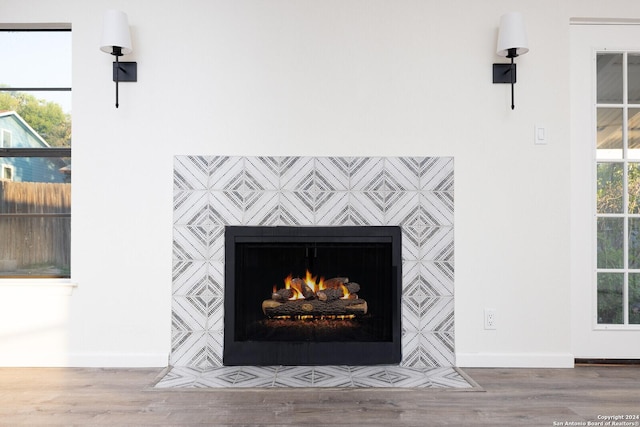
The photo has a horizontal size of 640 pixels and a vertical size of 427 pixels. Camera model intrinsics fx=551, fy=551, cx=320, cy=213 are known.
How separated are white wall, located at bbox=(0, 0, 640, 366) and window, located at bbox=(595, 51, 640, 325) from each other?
10.0 inches

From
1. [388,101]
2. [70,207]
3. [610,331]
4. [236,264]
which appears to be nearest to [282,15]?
[388,101]

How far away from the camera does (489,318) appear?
9.91 ft

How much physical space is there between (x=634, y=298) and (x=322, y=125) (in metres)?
2.00

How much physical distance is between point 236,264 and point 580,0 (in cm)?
238

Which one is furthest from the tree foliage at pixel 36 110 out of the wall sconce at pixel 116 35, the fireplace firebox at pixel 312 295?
the fireplace firebox at pixel 312 295

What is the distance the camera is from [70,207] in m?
3.13

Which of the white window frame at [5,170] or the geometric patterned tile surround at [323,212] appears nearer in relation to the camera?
the geometric patterned tile surround at [323,212]

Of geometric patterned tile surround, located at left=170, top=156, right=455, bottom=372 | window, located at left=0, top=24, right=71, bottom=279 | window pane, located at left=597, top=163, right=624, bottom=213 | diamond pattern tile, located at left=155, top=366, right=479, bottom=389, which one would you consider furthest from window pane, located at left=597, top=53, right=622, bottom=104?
window, located at left=0, top=24, right=71, bottom=279

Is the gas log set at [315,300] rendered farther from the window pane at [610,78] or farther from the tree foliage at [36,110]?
the window pane at [610,78]

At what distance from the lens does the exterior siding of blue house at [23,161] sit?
10.2 feet

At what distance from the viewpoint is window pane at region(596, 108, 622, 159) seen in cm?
311

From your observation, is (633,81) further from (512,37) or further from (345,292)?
(345,292)

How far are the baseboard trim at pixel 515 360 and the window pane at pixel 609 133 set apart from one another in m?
1.15

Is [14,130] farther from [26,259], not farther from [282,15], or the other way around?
[282,15]
